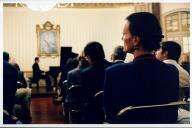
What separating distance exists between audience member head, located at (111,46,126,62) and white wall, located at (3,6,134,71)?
47 millimetres

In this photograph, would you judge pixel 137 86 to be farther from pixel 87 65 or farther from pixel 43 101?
pixel 43 101

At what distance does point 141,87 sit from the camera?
2.22 metres

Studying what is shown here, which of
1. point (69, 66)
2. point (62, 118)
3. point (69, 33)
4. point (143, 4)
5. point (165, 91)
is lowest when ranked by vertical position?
point (62, 118)

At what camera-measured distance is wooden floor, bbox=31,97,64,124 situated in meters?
2.76

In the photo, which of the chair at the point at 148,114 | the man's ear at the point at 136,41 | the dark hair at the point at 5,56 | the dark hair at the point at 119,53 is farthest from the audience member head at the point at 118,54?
the dark hair at the point at 5,56

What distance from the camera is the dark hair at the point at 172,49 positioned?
2.70 metres

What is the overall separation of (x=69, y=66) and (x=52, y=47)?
23 cm

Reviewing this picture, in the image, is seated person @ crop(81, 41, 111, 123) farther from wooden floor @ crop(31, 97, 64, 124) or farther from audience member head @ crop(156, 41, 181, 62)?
audience member head @ crop(156, 41, 181, 62)

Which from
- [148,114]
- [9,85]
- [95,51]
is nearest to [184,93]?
[148,114]

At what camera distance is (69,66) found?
2.88 m

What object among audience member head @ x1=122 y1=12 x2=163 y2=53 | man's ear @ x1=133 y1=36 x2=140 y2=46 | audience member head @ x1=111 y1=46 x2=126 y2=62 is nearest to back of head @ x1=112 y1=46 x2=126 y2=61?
audience member head @ x1=111 y1=46 x2=126 y2=62

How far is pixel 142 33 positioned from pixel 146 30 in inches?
1.5

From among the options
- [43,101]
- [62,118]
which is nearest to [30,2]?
[43,101]

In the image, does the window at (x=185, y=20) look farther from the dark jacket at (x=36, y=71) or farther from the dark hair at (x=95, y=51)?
the dark jacket at (x=36, y=71)
